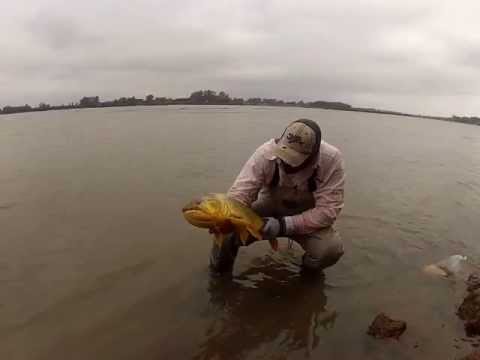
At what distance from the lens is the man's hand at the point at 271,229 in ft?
14.7

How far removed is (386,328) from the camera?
4.03m

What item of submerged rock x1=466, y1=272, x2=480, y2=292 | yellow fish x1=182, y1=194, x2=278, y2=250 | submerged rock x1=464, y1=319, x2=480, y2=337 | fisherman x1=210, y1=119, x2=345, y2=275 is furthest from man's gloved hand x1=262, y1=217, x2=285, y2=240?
submerged rock x1=466, y1=272, x2=480, y2=292

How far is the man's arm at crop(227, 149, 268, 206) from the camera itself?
4.60 meters

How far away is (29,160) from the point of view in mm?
14164

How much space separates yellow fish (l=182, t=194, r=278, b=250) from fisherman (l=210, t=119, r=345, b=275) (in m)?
0.29

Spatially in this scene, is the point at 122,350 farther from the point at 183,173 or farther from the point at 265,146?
the point at 183,173

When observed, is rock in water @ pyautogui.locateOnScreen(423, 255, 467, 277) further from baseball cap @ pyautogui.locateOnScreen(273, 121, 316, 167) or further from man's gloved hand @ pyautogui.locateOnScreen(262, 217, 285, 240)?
baseball cap @ pyautogui.locateOnScreen(273, 121, 316, 167)

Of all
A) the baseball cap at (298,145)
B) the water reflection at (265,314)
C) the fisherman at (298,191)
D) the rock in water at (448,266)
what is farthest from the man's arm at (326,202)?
the rock in water at (448,266)

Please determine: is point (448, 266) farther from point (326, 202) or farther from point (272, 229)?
point (272, 229)

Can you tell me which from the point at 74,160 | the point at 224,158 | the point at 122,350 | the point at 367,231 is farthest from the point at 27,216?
the point at 224,158

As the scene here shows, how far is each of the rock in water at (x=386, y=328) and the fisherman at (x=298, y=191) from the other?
97 cm

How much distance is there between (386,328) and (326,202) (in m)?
1.35

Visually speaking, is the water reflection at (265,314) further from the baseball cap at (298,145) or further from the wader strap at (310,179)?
the baseball cap at (298,145)

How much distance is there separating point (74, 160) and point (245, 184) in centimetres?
1073
